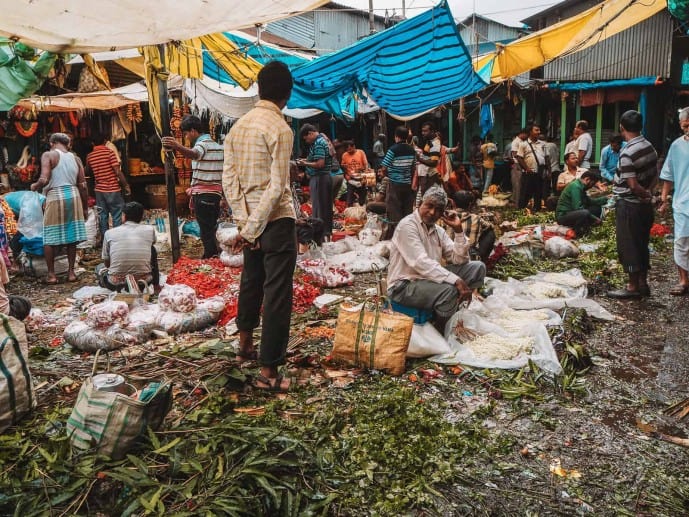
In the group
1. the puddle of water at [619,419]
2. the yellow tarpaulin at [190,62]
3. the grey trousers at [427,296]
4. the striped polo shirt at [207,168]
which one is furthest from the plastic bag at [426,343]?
the yellow tarpaulin at [190,62]

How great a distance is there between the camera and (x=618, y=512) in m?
2.70

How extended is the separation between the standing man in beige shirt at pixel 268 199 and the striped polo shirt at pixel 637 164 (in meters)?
3.86

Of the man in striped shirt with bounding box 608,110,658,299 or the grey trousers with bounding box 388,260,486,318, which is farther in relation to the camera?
the man in striped shirt with bounding box 608,110,658,299

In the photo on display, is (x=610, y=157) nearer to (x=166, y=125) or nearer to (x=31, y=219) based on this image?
(x=166, y=125)

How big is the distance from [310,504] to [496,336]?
2.63 meters

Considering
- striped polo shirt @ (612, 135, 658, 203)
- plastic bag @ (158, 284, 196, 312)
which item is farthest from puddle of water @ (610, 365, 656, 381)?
plastic bag @ (158, 284, 196, 312)

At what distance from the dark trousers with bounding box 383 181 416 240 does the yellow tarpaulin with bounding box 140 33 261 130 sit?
2795 mm

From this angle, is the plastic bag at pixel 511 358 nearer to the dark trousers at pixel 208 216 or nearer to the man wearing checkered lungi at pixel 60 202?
the dark trousers at pixel 208 216

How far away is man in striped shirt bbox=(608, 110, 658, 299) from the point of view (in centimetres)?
578

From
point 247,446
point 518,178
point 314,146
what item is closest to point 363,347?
point 247,446

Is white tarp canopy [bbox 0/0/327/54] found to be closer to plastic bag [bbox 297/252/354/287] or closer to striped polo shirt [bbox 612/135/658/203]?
plastic bag [bbox 297/252/354/287]

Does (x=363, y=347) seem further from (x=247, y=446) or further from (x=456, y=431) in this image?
(x=247, y=446)

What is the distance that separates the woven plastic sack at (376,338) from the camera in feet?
13.6

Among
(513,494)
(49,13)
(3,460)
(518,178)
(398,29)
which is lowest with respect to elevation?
(513,494)
